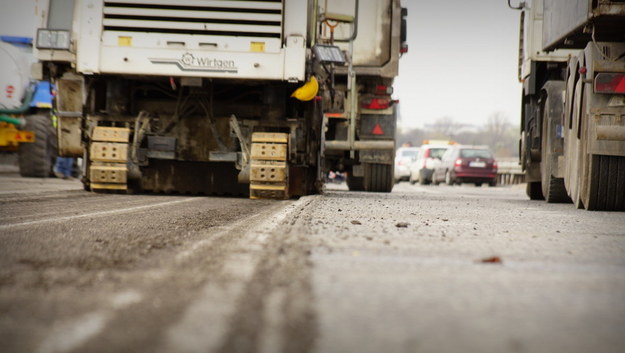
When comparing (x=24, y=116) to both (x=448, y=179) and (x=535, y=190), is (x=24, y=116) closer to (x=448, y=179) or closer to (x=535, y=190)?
(x=535, y=190)

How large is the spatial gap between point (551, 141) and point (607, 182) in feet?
7.01

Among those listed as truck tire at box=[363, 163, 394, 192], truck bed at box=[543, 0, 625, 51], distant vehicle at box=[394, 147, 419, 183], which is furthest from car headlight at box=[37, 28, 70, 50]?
distant vehicle at box=[394, 147, 419, 183]

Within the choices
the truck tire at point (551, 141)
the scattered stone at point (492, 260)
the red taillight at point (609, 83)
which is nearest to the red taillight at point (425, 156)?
the truck tire at point (551, 141)

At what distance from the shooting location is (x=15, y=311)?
2375mm

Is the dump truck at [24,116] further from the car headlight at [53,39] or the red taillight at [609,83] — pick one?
the red taillight at [609,83]

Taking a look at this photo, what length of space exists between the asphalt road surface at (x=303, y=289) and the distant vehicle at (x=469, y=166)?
76.2ft

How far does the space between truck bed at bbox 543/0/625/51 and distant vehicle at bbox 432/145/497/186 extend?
56.2ft

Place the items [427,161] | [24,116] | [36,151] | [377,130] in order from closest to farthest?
[377,130]
[36,151]
[24,116]
[427,161]

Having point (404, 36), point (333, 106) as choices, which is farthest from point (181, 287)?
point (404, 36)

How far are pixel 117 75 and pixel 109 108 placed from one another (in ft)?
2.65

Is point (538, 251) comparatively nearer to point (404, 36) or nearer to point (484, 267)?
point (484, 267)

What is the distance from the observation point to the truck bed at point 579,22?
8.00m

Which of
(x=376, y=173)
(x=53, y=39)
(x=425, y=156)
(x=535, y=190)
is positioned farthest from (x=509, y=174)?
(x=53, y=39)

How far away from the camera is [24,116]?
1770cm
